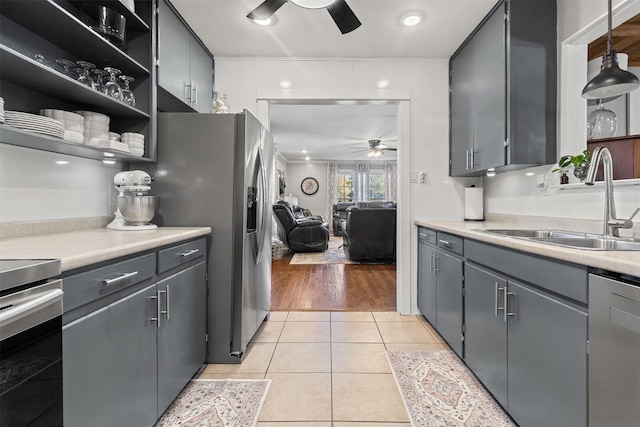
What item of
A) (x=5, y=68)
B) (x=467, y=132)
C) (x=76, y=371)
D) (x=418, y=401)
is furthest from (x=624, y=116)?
(x=5, y=68)

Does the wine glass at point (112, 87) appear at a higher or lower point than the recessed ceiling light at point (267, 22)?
lower

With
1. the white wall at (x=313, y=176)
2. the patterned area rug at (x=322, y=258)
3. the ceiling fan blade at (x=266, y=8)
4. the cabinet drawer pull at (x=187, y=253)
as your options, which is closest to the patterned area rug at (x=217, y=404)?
the cabinet drawer pull at (x=187, y=253)

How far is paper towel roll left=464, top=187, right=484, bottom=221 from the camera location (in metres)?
2.86

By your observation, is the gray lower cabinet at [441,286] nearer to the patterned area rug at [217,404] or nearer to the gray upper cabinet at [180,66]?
the patterned area rug at [217,404]

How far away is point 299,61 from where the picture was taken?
9.50 feet

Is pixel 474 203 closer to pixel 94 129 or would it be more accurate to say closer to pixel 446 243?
pixel 446 243

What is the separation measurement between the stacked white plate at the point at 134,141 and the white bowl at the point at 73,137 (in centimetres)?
30

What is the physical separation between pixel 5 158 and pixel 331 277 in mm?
3515

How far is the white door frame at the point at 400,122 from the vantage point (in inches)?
114

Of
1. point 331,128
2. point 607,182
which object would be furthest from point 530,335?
point 331,128

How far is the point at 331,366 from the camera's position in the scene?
2.01 metres

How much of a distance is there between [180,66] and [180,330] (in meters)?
Answer: 1.81

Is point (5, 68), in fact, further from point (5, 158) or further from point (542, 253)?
point (542, 253)

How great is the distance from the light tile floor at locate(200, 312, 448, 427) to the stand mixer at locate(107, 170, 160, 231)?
3.28 feet
